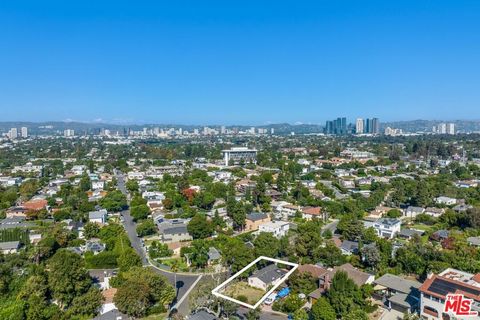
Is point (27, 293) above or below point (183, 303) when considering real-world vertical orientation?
above

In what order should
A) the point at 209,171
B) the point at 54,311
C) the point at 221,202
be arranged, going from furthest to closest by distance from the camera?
the point at 209,171, the point at 221,202, the point at 54,311

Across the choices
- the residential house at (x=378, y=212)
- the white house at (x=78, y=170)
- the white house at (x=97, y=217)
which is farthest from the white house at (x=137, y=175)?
the residential house at (x=378, y=212)

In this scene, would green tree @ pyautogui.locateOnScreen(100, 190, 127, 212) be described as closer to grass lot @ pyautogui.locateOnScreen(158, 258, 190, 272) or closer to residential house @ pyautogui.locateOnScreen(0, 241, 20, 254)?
residential house @ pyautogui.locateOnScreen(0, 241, 20, 254)

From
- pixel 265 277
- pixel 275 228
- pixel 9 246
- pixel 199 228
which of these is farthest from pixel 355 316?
pixel 9 246

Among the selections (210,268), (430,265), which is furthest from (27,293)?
(430,265)

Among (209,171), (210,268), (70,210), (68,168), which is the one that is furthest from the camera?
(68,168)

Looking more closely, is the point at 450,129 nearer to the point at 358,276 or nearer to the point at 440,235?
the point at 440,235

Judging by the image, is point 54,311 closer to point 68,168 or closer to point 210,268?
point 210,268
